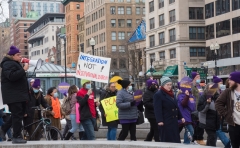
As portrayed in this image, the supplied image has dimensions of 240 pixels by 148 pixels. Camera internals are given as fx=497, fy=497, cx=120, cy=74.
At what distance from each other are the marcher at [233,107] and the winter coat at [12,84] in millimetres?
3893

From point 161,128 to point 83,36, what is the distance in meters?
118

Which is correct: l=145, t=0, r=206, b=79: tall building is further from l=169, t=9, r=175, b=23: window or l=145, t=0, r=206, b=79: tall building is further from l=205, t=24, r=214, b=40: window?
l=205, t=24, r=214, b=40: window

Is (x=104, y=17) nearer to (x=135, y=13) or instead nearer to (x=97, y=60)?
(x=135, y=13)

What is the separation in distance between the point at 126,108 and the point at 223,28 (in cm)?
5081

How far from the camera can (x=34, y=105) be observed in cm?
1252

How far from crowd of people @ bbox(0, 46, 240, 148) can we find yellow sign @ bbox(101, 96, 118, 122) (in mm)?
89

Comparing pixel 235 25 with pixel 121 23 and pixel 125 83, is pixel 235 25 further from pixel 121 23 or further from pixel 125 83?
pixel 121 23

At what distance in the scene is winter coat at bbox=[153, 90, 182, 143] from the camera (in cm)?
Result: 983

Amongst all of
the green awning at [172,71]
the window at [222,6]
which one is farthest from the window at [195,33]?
the window at [222,6]

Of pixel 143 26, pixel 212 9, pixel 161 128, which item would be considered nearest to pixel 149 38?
pixel 143 26

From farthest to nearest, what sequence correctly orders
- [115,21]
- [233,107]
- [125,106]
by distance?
1. [115,21]
2. [125,106]
3. [233,107]

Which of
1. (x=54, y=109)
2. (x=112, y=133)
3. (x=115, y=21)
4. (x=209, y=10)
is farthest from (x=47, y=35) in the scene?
(x=112, y=133)

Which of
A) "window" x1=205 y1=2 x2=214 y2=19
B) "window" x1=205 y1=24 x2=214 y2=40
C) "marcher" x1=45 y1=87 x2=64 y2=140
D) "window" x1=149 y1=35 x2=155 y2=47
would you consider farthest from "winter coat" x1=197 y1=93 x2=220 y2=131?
"window" x1=149 y1=35 x2=155 y2=47

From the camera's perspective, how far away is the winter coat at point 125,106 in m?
12.0
